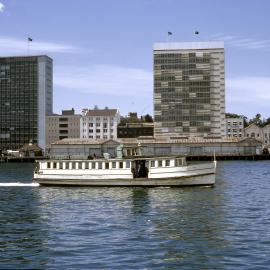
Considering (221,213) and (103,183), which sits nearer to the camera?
(221,213)

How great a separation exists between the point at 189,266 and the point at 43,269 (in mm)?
6644

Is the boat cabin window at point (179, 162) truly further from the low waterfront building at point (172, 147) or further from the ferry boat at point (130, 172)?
the low waterfront building at point (172, 147)

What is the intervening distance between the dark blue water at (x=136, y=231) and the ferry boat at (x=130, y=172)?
5.58 metres

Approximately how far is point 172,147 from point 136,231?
16638cm

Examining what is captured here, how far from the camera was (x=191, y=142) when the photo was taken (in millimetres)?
194875

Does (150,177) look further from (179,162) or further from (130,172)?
(179,162)

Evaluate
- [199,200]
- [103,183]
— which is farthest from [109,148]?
[199,200]

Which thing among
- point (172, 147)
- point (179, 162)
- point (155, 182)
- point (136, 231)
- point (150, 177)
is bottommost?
point (136, 231)

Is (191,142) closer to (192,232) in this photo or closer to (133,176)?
(133,176)

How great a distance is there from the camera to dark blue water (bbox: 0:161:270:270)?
24.4m

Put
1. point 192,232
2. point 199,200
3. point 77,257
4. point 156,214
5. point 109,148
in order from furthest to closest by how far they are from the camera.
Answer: point 109,148, point 199,200, point 156,214, point 192,232, point 77,257

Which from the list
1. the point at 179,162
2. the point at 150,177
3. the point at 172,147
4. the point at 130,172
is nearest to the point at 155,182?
the point at 150,177

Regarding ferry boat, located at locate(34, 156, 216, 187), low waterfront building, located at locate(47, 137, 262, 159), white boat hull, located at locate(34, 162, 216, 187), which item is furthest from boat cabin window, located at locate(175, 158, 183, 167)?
low waterfront building, located at locate(47, 137, 262, 159)

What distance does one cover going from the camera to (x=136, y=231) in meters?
31.6
